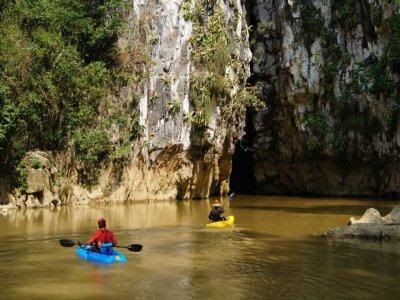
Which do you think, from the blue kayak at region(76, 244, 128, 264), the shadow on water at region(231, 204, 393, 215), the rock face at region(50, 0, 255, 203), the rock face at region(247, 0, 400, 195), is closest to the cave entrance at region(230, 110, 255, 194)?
the rock face at region(247, 0, 400, 195)

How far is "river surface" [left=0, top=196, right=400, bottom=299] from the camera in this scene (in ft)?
30.3

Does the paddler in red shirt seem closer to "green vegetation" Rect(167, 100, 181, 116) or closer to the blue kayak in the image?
the blue kayak

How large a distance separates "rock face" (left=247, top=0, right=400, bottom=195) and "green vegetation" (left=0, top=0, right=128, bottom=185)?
9407 mm

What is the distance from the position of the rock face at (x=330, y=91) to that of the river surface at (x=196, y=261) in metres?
11.1

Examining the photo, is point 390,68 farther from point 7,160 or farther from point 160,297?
point 160,297

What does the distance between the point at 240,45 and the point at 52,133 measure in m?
10.6

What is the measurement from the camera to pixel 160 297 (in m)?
8.77

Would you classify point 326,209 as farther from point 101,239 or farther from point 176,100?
point 101,239

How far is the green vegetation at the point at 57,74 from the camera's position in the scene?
21.2 m

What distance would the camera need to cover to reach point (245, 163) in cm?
3447

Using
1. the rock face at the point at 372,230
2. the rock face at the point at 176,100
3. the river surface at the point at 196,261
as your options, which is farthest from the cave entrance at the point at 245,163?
the rock face at the point at 372,230

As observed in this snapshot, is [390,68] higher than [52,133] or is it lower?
Result: higher

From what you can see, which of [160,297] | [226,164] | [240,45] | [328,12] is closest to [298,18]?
[328,12]

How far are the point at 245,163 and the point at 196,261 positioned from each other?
2290 centimetres
